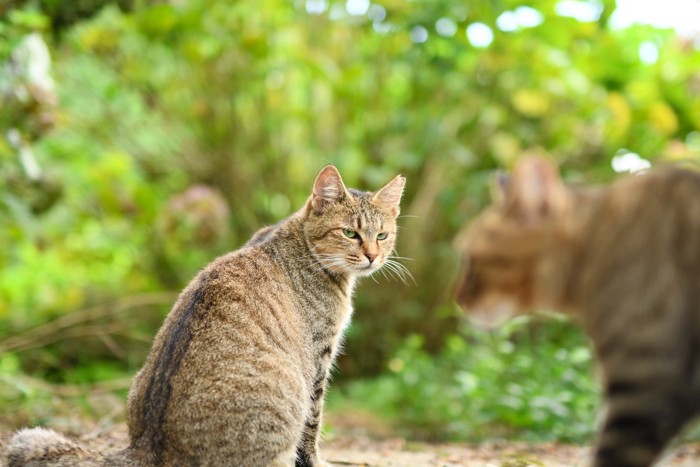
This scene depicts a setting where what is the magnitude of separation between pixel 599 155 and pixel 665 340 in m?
5.12

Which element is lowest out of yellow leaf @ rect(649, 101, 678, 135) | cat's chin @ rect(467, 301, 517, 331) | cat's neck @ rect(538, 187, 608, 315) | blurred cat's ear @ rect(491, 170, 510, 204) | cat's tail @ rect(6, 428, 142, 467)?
cat's tail @ rect(6, 428, 142, 467)

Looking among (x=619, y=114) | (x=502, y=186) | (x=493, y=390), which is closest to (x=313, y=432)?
(x=502, y=186)

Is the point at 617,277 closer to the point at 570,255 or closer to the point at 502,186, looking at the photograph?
the point at 570,255

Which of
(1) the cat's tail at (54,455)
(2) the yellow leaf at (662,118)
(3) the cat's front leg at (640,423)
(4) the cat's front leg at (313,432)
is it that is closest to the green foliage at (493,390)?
(2) the yellow leaf at (662,118)

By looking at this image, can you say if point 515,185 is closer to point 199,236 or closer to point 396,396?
point 396,396

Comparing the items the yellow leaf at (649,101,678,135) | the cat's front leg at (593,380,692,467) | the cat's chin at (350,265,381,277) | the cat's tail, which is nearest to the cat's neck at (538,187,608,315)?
the cat's front leg at (593,380,692,467)

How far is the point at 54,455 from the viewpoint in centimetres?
317

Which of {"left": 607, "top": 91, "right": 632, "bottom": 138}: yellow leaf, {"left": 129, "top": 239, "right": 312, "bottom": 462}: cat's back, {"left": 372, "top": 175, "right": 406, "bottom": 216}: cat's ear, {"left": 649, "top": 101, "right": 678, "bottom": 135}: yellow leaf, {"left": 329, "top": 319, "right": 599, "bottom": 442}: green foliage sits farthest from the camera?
{"left": 607, "top": 91, "right": 632, "bottom": 138}: yellow leaf

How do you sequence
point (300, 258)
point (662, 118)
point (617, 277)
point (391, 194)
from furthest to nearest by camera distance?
point (662, 118)
point (391, 194)
point (300, 258)
point (617, 277)

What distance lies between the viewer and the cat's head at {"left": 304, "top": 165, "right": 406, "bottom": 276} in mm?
4094

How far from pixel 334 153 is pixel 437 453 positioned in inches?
143

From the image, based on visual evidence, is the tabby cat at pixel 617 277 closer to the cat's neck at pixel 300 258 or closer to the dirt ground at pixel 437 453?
the cat's neck at pixel 300 258

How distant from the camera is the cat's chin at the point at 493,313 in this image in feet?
9.97

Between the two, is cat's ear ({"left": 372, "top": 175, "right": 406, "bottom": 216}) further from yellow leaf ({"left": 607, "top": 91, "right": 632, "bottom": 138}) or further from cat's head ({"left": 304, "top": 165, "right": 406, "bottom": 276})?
yellow leaf ({"left": 607, "top": 91, "right": 632, "bottom": 138})
